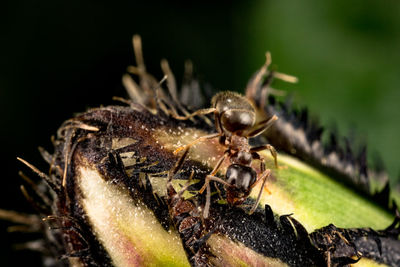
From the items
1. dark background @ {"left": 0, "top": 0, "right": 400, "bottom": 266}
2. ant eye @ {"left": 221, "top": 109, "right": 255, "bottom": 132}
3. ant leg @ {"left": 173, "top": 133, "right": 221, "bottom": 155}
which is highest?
ant leg @ {"left": 173, "top": 133, "right": 221, "bottom": 155}

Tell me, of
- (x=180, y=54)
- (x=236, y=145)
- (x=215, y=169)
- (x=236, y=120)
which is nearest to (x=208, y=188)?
(x=215, y=169)

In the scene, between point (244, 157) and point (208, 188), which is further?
point (244, 157)

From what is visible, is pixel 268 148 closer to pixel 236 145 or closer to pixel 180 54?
pixel 236 145

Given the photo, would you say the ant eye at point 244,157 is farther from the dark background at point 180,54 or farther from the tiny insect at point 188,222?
the dark background at point 180,54

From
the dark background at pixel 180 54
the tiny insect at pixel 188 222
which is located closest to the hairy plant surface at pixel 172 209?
the tiny insect at pixel 188 222

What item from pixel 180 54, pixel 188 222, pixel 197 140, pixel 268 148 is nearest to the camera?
pixel 188 222

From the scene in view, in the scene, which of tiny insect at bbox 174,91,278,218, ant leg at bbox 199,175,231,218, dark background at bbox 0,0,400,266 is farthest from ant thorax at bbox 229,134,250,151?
dark background at bbox 0,0,400,266

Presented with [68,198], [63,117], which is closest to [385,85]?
[63,117]

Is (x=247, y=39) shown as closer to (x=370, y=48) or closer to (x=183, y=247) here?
(x=370, y=48)

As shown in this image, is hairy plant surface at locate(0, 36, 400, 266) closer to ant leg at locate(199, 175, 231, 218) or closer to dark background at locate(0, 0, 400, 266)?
ant leg at locate(199, 175, 231, 218)
